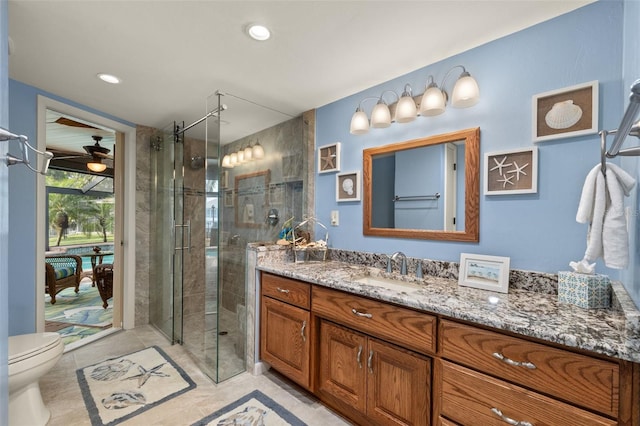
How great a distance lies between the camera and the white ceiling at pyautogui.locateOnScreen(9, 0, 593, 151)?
1335 mm

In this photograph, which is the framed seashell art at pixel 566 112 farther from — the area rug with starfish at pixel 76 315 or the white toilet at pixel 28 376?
the area rug with starfish at pixel 76 315

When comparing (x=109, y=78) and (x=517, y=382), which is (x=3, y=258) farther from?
(x=517, y=382)

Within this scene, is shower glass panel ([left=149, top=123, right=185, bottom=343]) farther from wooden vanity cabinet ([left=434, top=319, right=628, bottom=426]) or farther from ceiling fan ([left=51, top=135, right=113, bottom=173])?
wooden vanity cabinet ([left=434, top=319, right=628, bottom=426])

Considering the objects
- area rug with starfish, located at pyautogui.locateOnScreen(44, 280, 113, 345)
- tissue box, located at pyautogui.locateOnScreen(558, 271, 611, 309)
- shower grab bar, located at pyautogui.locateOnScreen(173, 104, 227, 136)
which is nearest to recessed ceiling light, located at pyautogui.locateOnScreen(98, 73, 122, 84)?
shower grab bar, located at pyautogui.locateOnScreen(173, 104, 227, 136)

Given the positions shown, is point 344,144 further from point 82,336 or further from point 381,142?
point 82,336

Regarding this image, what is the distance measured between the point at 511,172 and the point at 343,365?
1.47 m

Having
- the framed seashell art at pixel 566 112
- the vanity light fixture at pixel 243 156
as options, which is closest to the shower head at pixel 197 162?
the vanity light fixture at pixel 243 156

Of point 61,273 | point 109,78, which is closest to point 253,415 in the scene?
point 109,78

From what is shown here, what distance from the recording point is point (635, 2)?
99cm

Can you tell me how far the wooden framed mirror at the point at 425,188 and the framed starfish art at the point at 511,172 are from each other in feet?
A: 0.22

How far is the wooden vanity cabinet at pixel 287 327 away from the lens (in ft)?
5.90

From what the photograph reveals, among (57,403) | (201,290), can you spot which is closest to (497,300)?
(201,290)

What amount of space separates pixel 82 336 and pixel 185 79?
289 cm

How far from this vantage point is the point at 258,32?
150cm
